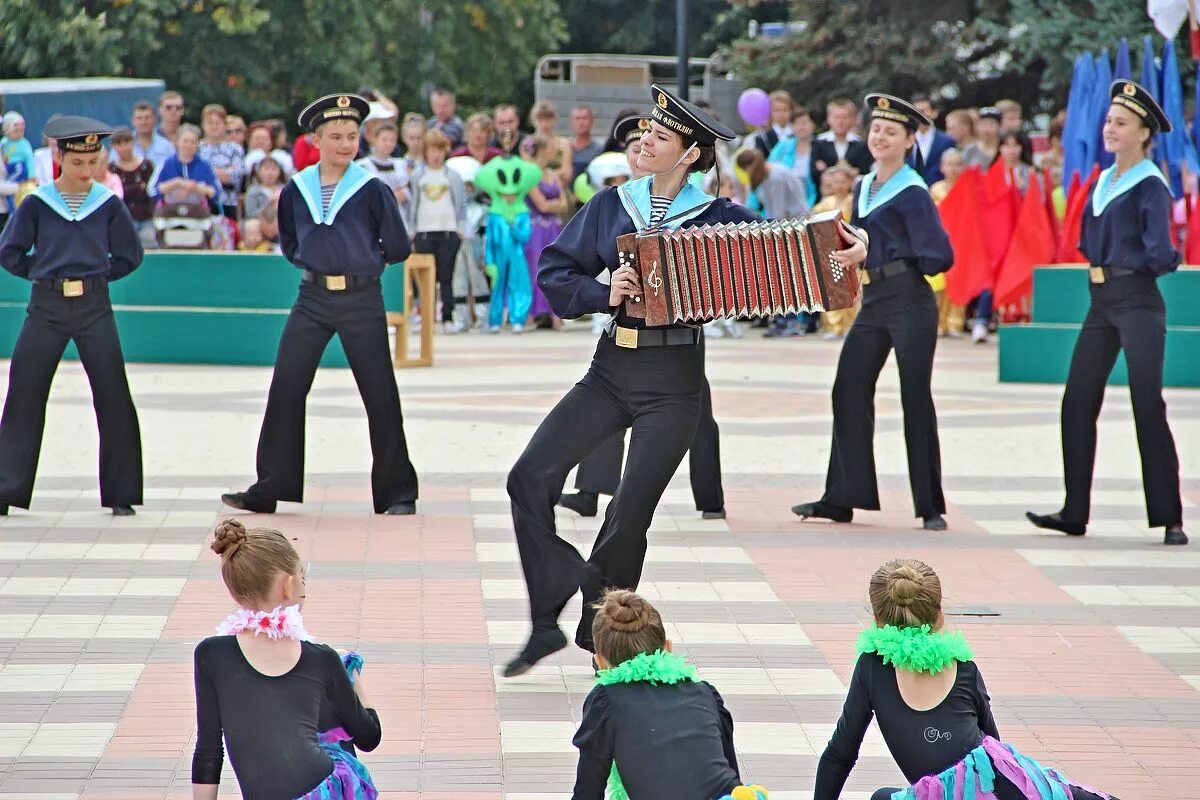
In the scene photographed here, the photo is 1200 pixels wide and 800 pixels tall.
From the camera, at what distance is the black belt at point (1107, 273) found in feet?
30.7

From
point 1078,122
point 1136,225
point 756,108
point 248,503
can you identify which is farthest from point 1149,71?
→ point 248,503

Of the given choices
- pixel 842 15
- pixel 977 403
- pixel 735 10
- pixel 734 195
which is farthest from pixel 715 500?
pixel 735 10

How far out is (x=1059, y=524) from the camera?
32.0ft

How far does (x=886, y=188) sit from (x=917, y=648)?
5249 mm

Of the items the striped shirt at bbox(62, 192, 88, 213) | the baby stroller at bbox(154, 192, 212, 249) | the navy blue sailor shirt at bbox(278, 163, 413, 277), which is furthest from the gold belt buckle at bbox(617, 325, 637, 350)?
the baby stroller at bbox(154, 192, 212, 249)

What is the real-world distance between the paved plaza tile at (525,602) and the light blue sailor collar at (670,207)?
5.28ft

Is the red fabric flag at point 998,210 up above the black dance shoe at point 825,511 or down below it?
above

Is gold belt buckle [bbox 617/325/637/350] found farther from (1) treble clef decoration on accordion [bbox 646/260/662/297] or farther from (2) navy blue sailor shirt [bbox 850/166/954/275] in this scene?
(2) navy blue sailor shirt [bbox 850/166/954/275]

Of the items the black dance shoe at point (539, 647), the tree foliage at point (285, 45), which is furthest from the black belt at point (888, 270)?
the tree foliage at point (285, 45)

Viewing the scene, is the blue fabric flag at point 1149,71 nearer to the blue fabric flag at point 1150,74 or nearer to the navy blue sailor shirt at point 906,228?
the blue fabric flag at point 1150,74

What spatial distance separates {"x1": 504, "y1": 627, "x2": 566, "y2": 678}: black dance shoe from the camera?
6.68m

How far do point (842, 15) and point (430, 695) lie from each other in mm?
24092

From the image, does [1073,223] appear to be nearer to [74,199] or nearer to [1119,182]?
[1119,182]

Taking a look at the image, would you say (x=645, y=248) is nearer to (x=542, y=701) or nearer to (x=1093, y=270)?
(x=542, y=701)
